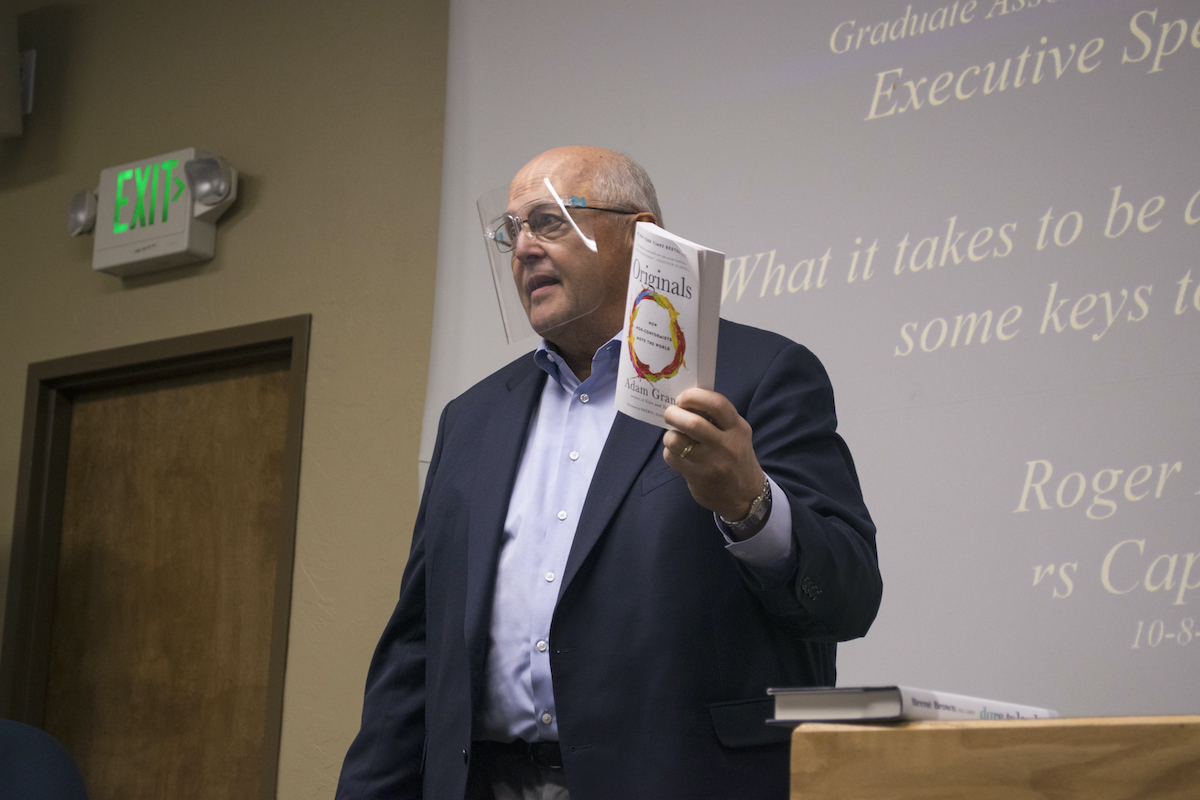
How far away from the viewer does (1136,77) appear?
1940 millimetres

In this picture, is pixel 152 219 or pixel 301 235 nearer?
pixel 301 235

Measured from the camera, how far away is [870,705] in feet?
2.46

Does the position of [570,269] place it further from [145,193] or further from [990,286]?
[145,193]

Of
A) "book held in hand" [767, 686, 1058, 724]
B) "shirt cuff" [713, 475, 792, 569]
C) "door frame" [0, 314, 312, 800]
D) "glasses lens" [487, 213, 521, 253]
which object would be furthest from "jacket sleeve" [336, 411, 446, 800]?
"door frame" [0, 314, 312, 800]

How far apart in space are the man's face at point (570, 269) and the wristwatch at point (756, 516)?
0.49 meters

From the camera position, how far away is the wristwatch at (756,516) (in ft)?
3.53

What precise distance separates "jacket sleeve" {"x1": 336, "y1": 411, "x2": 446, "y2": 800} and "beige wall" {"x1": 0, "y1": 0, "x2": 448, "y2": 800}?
126 cm

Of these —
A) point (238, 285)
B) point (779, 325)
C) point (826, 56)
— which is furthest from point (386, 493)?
point (826, 56)

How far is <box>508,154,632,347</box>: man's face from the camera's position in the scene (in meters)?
1.48

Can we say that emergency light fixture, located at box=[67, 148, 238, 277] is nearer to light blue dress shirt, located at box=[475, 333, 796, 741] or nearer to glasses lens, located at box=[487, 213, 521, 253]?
glasses lens, located at box=[487, 213, 521, 253]

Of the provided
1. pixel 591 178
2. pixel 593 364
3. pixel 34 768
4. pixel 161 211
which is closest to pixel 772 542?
pixel 593 364

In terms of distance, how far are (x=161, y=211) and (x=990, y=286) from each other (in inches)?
96.0

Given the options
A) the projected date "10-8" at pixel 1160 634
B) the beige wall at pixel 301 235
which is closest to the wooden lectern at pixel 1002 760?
the projected date "10-8" at pixel 1160 634

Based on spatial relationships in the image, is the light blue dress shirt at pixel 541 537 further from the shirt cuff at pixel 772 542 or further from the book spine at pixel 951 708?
the book spine at pixel 951 708
